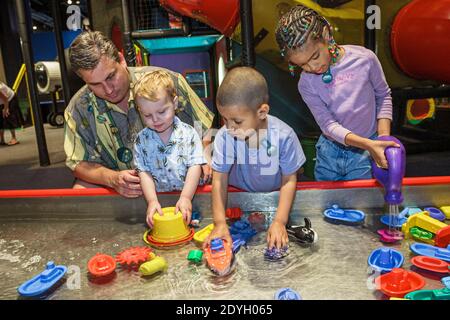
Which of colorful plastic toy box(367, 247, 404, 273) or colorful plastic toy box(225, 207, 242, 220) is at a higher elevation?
colorful plastic toy box(367, 247, 404, 273)

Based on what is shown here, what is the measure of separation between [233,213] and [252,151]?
6.4 inches

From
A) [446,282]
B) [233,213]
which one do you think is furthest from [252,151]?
[446,282]

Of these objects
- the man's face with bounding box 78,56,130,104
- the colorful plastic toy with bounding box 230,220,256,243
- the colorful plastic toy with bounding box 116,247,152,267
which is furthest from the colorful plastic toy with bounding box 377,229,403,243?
the man's face with bounding box 78,56,130,104

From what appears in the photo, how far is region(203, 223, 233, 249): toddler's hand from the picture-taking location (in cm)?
79

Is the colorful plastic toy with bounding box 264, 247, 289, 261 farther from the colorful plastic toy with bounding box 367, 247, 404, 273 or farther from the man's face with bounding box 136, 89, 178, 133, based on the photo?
the man's face with bounding box 136, 89, 178, 133

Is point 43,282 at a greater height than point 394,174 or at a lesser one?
lesser

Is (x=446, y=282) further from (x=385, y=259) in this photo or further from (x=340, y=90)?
(x=340, y=90)

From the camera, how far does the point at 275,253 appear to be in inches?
30.0

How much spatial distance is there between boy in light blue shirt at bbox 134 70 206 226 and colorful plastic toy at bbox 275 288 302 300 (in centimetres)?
41

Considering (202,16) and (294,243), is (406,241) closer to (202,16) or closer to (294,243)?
(294,243)

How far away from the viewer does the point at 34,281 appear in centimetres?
71

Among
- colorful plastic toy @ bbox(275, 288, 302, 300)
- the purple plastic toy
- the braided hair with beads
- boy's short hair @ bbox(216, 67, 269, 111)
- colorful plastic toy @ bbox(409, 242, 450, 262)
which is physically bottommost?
colorful plastic toy @ bbox(409, 242, 450, 262)
